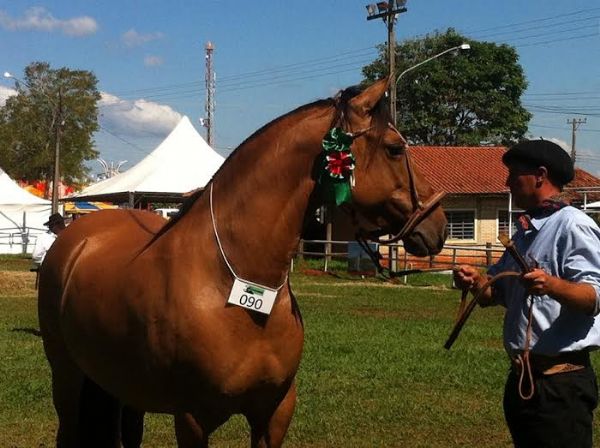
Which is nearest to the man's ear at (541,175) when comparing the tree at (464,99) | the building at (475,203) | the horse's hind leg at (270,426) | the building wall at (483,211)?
the horse's hind leg at (270,426)

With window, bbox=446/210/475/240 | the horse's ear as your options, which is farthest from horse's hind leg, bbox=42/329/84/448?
window, bbox=446/210/475/240

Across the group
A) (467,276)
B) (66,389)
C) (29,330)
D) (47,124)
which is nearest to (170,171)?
(29,330)

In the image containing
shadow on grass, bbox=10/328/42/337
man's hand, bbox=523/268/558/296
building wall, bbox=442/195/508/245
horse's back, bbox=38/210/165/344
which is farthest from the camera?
building wall, bbox=442/195/508/245

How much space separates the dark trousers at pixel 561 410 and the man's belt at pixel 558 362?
16mm

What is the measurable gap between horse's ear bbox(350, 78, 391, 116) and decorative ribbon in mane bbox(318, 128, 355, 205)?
133mm

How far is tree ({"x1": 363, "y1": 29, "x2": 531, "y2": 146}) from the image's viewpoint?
4897 cm

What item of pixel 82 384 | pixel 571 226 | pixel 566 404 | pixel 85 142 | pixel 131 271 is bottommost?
pixel 82 384

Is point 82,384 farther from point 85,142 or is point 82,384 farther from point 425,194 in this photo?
point 85,142

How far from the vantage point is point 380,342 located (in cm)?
1043

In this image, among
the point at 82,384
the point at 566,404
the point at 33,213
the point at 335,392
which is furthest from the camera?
the point at 33,213

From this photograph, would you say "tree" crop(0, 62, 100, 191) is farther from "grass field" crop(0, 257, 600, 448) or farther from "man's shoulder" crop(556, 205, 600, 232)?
"man's shoulder" crop(556, 205, 600, 232)

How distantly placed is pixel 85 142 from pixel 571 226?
54207mm

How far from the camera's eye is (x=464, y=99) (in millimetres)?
49250

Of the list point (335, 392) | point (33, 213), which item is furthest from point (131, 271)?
point (33, 213)
